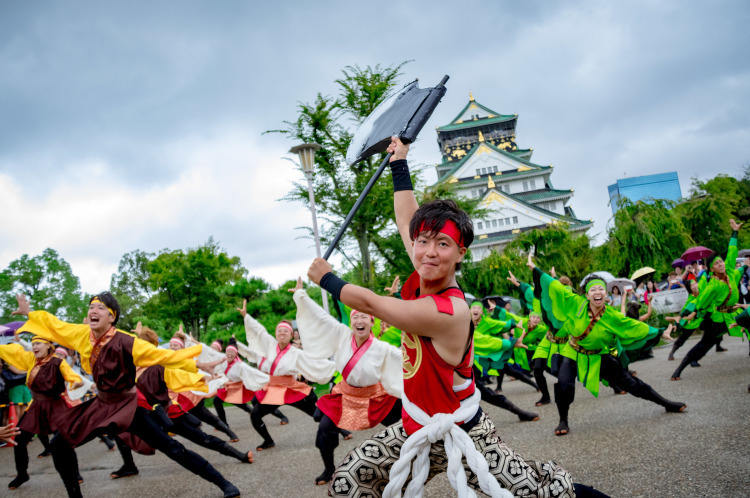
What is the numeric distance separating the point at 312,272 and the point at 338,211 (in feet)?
45.2

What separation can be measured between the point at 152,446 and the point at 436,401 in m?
3.50

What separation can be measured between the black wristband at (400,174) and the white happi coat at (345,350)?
243cm

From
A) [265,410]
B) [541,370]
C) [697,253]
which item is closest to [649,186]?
[697,253]

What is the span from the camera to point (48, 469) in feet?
24.0

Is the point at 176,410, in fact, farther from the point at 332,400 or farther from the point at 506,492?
the point at 506,492

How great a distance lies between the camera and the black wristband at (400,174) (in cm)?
268

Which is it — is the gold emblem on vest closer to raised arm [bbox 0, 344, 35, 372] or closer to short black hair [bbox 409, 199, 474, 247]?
short black hair [bbox 409, 199, 474, 247]

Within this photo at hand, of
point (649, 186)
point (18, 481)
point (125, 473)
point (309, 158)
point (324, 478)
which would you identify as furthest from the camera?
point (649, 186)

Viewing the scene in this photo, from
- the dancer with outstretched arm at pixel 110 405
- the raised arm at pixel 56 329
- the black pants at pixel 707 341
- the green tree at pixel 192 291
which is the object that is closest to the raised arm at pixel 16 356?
the raised arm at pixel 56 329

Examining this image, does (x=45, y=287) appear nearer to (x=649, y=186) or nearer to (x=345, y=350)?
(x=345, y=350)

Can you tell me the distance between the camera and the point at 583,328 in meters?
5.68

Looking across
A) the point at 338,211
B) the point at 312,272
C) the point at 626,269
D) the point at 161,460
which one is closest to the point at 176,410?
the point at 161,460

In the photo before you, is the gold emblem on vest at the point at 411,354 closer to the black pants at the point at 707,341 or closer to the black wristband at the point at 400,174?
the black wristband at the point at 400,174

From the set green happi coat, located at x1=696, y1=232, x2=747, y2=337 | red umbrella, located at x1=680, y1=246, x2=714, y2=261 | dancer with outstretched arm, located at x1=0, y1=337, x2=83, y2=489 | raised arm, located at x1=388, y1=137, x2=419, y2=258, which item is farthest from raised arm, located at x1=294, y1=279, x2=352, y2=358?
red umbrella, located at x1=680, y1=246, x2=714, y2=261
